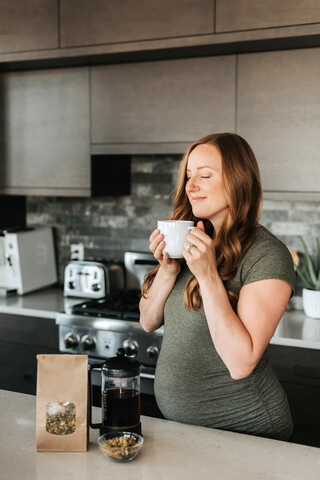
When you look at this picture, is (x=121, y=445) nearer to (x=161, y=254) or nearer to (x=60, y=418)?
(x=60, y=418)

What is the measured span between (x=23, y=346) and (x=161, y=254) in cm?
166

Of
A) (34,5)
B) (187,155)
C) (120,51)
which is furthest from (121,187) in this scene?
(187,155)

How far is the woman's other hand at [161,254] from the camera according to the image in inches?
58.1

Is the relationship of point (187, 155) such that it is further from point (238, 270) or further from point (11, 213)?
point (11, 213)

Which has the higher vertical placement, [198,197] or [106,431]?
[198,197]

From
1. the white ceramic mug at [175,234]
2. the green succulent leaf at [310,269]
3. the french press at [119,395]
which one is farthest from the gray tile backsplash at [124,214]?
the french press at [119,395]

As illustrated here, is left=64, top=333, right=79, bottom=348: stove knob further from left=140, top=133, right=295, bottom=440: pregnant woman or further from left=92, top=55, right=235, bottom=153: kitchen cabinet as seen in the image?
left=140, top=133, right=295, bottom=440: pregnant woman

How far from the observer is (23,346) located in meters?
2.93

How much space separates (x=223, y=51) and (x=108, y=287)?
53.8 inches

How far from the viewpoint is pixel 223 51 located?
8.58ft

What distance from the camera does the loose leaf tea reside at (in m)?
1.26

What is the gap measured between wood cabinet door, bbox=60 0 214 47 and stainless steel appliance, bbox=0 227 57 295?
3.70 feet

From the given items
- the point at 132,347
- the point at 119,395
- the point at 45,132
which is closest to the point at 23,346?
the point at 132,347

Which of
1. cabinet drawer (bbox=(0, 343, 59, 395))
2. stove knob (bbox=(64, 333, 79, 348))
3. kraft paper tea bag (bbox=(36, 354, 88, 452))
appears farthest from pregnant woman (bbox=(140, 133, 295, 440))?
cabinet drawer (bbox=(0, 343, 59, 395))
